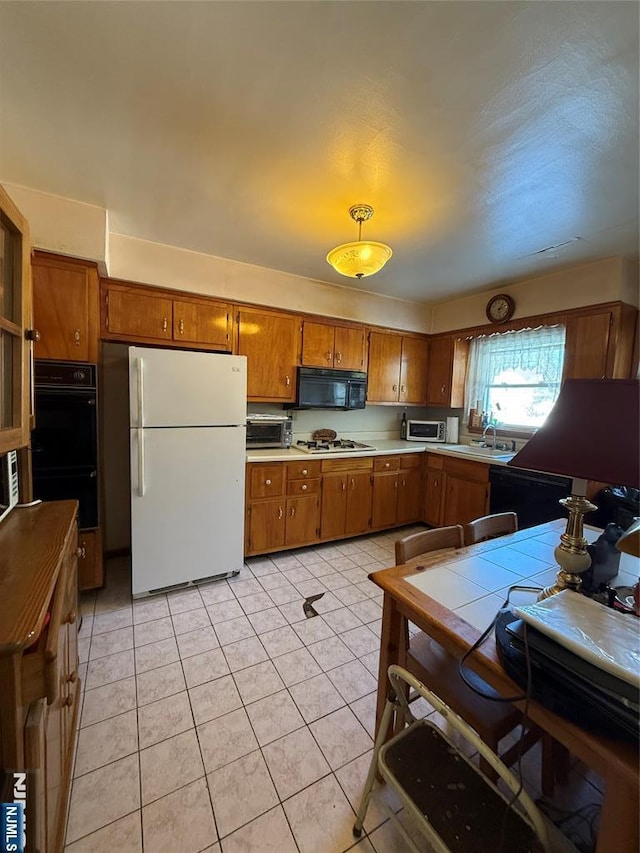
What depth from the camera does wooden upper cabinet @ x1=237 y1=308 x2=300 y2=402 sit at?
296 centimetres

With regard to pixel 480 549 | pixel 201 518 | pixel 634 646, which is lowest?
pixel 201 518

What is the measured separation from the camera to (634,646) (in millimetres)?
702

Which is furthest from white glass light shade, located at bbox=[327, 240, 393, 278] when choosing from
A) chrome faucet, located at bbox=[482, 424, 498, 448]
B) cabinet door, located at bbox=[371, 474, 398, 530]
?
chrome faucet, located at bbox=[482, 424, 498, 448]

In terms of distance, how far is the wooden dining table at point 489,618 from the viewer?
0.63 m

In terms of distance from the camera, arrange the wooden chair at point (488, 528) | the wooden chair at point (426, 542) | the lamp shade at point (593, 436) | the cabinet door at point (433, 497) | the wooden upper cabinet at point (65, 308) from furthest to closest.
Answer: the cabinet door at point (433, 497) < the wooden upper cabinet at point (65, 308) < the wooden chair at point (488, 528) < the wooden chair at point (426, 542) < the lamp shade at point (593, 436)

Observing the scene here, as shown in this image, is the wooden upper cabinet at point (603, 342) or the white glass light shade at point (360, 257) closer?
the white glass light shade at point (360, 257)

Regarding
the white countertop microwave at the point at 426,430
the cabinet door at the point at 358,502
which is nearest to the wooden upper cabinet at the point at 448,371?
the white countertop microwave at the point at 426,430

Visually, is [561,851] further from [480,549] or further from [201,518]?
[201,518]

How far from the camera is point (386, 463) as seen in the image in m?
3.44

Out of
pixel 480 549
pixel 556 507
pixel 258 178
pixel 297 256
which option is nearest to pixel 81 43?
pixel 258 178

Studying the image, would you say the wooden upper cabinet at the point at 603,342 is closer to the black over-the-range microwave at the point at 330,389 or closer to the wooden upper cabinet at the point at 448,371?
the wooden upper cabinet at the point at 448,371

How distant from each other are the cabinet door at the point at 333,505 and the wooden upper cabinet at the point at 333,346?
1.12 m

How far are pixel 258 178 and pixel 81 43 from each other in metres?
0.79

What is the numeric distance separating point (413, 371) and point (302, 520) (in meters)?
2.17
